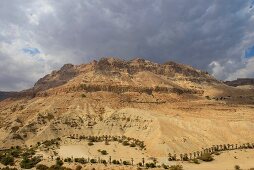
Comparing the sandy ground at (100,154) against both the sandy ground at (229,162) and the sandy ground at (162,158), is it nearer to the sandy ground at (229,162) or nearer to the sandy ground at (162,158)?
the sandy ground at (162,158)

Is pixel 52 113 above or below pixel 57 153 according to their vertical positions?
above

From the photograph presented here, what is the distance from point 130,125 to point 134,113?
792cm

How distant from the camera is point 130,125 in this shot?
421 ft

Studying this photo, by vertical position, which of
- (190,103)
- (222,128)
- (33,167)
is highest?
(190,103)

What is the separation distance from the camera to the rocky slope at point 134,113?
114m

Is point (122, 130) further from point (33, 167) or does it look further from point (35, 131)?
point (33, 167)

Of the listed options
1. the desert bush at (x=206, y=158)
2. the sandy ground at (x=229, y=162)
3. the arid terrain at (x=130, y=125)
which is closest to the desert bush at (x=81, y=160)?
the arid terrain at (x=130, y=125)

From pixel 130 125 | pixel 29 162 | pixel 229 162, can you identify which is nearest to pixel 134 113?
pixel 130 125

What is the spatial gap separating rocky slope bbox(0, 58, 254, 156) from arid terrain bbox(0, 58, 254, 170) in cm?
28

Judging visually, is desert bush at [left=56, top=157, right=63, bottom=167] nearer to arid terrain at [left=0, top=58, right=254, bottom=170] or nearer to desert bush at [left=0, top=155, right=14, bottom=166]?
arid terrain at [left=0, top=58, right=254, bottom=170]

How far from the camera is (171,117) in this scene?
425ft

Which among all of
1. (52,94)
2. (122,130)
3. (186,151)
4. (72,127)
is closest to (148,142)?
(186,151)

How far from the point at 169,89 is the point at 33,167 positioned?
110 metres

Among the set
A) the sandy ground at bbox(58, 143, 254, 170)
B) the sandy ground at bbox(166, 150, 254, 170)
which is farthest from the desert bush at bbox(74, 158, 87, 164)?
the sandy ground at bbox(166, 150, 254, 170)
